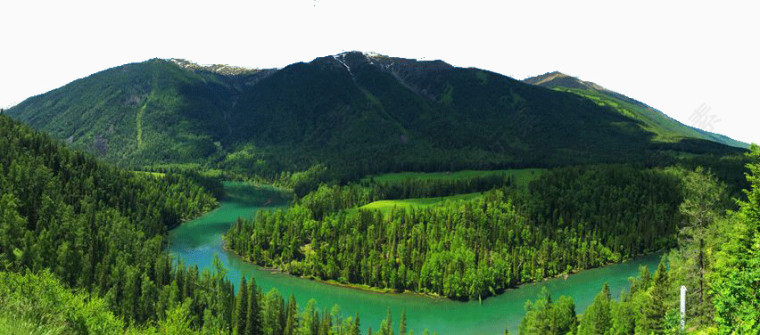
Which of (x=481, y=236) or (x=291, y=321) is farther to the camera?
(x=481, y=236)

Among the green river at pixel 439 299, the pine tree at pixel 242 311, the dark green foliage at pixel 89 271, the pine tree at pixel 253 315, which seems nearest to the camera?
the dark green foliage at pixel 89 271

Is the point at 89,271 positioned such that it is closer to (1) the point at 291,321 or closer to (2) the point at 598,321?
(1) the point at 291,321

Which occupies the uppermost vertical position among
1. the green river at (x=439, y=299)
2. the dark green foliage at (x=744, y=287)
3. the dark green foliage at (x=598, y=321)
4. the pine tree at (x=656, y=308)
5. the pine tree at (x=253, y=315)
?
the dark green foliage at (x=744, y=287)

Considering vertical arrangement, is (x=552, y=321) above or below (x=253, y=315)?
above

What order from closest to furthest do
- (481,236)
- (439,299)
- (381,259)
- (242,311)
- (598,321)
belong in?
(598,321) → (242,311) → (439,299) → (381,259) → (481,236)

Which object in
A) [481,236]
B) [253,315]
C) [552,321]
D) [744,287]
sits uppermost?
[744,287]

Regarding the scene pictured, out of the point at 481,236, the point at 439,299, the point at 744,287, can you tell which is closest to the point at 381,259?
the point at 439,299

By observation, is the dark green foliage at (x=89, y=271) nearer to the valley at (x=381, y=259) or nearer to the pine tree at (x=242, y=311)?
the pine tree at (x=242, y=311)

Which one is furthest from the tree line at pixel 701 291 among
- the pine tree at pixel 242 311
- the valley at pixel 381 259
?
the pine tree at pixel 242 311

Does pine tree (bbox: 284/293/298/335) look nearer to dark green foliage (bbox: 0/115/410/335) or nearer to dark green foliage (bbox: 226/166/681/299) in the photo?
dark green foliage (bbox: 0/115/410/335)

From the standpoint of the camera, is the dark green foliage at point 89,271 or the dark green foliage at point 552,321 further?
the dark green foliage at point 552,321
